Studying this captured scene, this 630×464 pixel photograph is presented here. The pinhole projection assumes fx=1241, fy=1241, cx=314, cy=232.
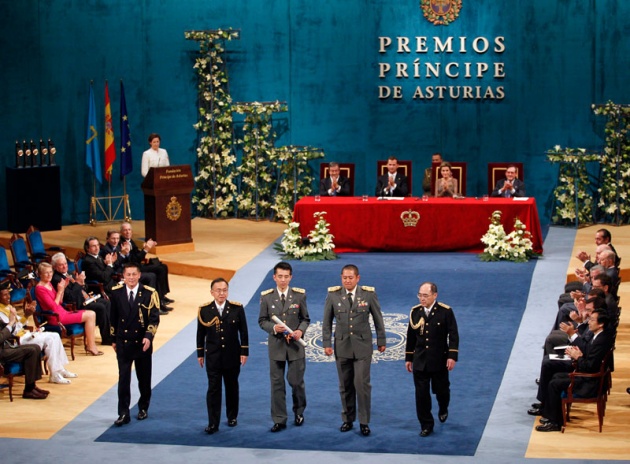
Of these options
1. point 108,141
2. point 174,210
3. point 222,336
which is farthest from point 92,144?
point 222,336

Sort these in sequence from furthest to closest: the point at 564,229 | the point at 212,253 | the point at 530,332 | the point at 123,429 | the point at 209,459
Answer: the point at 564,229 → the point at 212,253 → the point at 530,332 → the point at 123,429 → the point at 209,459

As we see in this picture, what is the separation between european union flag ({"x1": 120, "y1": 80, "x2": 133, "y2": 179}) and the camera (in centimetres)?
1805

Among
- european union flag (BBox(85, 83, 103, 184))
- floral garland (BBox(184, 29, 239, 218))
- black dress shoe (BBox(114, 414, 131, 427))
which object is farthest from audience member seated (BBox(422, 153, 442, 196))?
black dress shoe (BBox(114, 414, 131, 427))

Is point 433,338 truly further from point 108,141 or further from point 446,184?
point 108,141

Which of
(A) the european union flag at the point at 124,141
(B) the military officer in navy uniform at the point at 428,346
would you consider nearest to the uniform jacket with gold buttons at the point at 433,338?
(B) the military officer in navy uniform at the point at 428,346

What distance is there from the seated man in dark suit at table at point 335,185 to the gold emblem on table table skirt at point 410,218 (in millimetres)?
1061

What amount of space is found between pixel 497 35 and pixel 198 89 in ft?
14.6

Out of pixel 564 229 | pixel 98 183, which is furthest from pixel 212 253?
pixel 564 229

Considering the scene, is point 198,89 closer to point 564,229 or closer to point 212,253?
point 212,253

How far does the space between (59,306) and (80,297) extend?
21.1 inches

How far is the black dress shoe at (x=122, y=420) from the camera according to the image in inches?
372

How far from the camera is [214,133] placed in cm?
1836

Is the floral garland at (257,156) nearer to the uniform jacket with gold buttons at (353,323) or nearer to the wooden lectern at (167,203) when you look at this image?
the wooden lectern at (167,203)

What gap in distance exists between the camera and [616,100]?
687 inches
